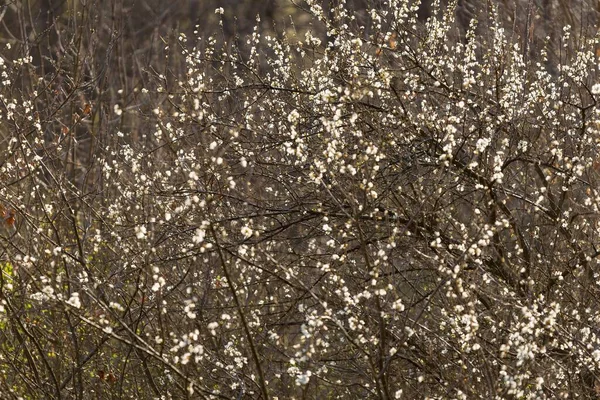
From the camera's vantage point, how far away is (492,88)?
6414 mm

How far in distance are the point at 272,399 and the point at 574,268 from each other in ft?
6.90

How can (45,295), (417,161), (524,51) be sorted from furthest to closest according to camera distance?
(524,51)
(417,161)
(45,295)

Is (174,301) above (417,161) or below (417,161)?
below

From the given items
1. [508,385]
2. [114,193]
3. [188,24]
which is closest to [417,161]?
[508,385]

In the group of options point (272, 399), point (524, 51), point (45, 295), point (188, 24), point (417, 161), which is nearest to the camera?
point (45, 295)

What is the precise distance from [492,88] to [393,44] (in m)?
0.73

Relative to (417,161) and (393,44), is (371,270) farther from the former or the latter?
(393,44)

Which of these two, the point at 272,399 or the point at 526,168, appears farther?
the point at 526,168

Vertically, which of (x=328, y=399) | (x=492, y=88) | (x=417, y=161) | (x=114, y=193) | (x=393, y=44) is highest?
(x=114, y=193)

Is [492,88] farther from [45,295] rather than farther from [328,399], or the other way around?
[45,295]

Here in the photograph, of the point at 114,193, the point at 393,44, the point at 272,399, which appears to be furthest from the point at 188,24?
the point at 272,399

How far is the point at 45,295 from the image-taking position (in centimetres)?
408

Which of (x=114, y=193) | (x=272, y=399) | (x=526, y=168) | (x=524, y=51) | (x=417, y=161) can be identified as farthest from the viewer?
(x=114, y=193)

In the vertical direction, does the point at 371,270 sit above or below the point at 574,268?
below
